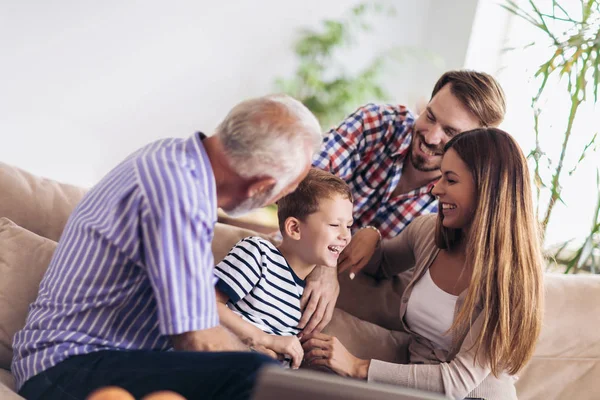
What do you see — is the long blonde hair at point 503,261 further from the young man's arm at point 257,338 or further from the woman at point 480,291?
the young man's arm at point 257,338

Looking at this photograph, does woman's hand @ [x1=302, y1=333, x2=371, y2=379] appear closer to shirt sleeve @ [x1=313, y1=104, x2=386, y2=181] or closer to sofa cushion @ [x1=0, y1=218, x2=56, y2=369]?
shirt sleeve @ [x1=313, y1=104, x2=386, y2=181]

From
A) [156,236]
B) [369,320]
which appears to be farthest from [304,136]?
[369,320]

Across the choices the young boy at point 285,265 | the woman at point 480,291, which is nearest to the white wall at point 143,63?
the young boy at point 285,265

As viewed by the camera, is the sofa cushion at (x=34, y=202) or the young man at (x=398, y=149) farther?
the young man at (x=398, y=149)

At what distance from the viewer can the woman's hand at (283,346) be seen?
1.68 metres

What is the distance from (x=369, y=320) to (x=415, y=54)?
295cm

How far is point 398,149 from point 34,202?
1162mm

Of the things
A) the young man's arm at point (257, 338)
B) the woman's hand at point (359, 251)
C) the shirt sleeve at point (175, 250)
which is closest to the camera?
the shirt sleeve at point (175, 250)

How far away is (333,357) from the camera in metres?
1.83

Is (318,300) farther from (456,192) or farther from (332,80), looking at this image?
(332,80)

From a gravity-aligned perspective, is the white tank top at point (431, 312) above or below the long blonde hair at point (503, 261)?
below

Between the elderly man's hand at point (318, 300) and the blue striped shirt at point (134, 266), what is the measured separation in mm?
477

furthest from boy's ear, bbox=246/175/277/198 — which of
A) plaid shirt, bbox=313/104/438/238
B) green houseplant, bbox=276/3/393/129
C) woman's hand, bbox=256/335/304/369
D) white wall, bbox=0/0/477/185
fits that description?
green houseplant, bbox=276/3/393/129

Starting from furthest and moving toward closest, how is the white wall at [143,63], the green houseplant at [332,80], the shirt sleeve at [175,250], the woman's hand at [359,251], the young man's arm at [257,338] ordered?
the green houseplant at [332,80], the white wall at [143,63], the woman's hand at [359,251], the young man's arm at [257,338], the shirt sleeve at [175,250]
